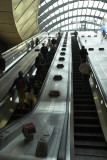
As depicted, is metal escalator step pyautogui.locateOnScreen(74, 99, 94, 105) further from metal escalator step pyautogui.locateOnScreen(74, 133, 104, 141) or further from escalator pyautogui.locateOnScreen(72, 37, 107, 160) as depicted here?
metal escalator step pyautogui.locateOnScreen(74, 133, 104, 141)

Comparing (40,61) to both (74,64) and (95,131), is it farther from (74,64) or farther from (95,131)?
(95,131)

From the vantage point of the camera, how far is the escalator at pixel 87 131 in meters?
5.36

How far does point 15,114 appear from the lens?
8.55 meters

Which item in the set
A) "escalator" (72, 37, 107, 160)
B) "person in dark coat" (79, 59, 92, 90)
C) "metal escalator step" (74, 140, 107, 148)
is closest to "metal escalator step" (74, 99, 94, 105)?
"escalator" (72, 37, 107, 160)

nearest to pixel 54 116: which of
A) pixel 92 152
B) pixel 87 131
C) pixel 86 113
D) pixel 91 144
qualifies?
pixel 87 131

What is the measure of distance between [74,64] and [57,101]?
6.57 metres

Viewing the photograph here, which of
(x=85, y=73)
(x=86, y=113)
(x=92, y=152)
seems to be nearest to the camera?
(x=92, y=152)

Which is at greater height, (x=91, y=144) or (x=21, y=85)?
(x=21, y=85)

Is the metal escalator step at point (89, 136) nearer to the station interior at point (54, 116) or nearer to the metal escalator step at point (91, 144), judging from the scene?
the station interior at point (54, 116)

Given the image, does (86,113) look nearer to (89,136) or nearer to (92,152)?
(89,136)

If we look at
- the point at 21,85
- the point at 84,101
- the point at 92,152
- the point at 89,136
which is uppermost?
the point at 21,85

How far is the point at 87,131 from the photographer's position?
6.56m

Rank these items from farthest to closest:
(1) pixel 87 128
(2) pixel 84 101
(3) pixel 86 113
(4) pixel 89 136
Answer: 1. (2) pixel 84 101
2. (3) pixel 86 113
3. (1) pixel 87 128
4. (4) pixel 89 136

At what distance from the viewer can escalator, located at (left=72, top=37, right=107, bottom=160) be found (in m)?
5.36
